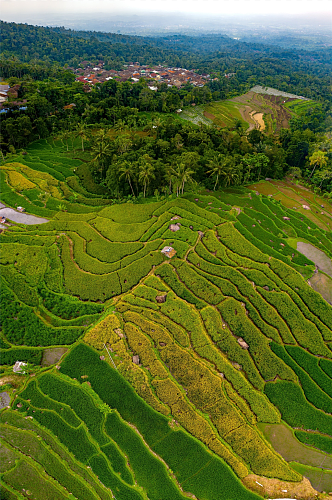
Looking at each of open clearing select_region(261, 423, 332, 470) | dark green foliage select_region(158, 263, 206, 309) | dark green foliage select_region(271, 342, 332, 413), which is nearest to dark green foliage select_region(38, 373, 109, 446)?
open clearing select_region(261, 423, 332, 470)

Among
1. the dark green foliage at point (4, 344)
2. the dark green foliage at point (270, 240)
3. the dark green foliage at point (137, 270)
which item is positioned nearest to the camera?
the dark green foliage at point (4, 344)

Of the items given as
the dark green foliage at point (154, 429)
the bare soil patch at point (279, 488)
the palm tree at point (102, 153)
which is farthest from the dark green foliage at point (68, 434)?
the palm tree at point (102, 153)

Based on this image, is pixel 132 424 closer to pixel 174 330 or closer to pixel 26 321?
pixel 174 330

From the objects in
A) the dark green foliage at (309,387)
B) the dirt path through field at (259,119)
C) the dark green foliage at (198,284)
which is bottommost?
the dark green foliage at (309,387)

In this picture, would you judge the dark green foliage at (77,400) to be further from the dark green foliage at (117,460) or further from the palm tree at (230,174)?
the palm tree at (230,174)

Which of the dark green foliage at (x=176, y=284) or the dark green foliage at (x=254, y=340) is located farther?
the dark green foliage at (x=176, y=284)

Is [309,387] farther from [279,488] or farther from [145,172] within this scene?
[145,172]
